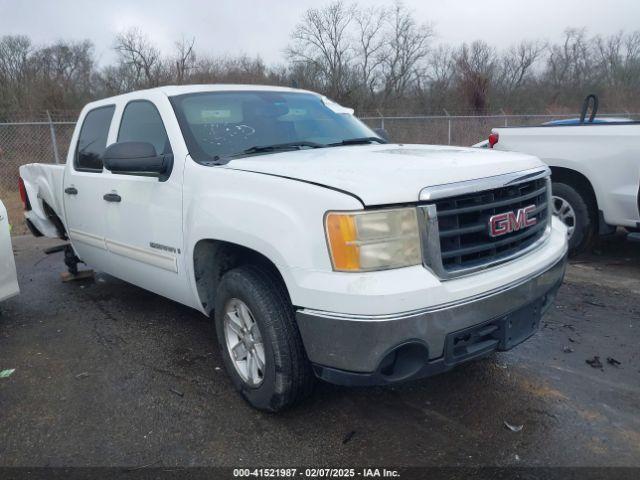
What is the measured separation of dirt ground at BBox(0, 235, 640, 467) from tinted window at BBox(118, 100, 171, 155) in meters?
1.54

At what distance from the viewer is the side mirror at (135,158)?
3.16 m

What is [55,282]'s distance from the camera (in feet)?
19.2

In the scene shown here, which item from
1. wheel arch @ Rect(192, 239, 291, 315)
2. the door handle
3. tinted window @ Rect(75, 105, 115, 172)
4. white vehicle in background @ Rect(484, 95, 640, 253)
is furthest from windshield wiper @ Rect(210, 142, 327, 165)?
white vehicle in background @ Rect(484, 95, 640, 253)

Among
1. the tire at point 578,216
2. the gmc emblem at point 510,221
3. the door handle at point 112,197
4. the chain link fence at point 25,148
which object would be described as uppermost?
the chain link fence at point 25,148

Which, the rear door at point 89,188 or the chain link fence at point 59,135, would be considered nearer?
the rear door at point 89,188

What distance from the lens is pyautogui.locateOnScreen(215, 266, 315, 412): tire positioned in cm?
258

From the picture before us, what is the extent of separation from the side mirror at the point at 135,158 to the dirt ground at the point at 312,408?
1.39 m

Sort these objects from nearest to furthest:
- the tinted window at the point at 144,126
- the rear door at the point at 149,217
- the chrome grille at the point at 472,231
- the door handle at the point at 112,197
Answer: the chrome grille at the point at 472,231
the rear door at the point at 149,217
the tinted window at the point at 144,126
the door handle at the point at 112,197

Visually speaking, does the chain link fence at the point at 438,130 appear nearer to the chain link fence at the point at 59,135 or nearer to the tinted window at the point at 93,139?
the chain link fence at the point at 59,135

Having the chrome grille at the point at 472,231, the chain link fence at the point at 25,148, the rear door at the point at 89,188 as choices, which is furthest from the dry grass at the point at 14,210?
the chrome grille at the point at 472,231

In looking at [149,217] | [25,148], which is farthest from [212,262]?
[25,148]

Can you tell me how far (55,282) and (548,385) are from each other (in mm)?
5192

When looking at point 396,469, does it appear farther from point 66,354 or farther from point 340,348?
point 66,354

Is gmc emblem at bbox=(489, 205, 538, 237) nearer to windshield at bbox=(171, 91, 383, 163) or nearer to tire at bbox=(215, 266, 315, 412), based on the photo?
tire at bbox=(215, 266, 315, 412)
